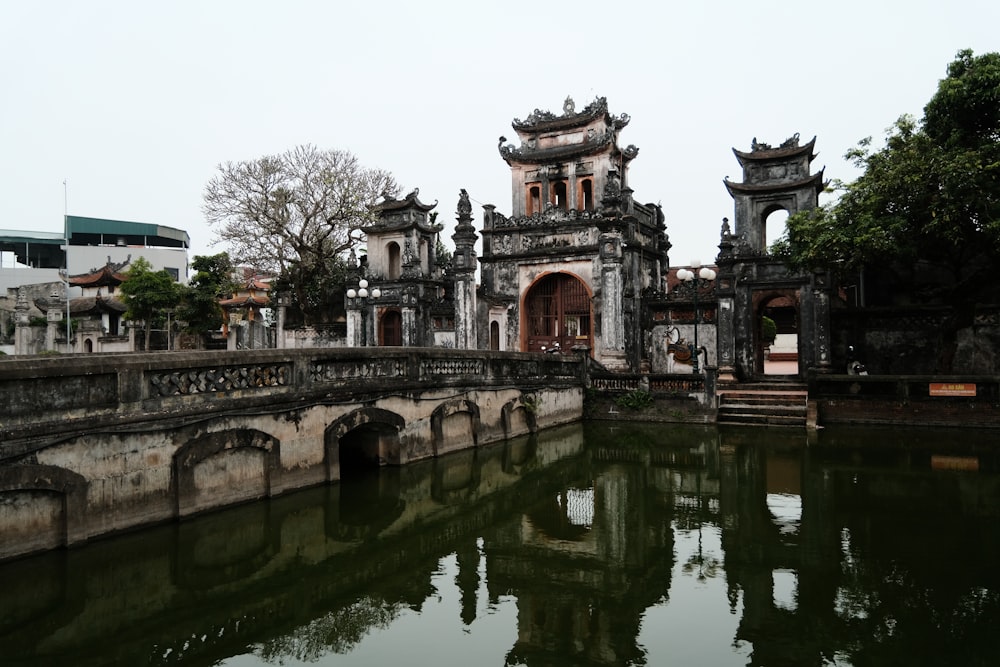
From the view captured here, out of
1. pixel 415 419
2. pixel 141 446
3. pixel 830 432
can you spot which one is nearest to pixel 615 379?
pixel 830 432

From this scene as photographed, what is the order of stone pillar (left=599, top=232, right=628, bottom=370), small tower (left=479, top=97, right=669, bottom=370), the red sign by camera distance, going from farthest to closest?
small tower (left=479, top=97, right=669, bottom=370) < stone pillar (left=599, top=232, right=628, bottom=370) < the red sign

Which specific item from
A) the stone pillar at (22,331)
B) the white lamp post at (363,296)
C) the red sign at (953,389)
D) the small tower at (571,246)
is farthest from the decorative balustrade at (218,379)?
the stone pillar at (22,331)

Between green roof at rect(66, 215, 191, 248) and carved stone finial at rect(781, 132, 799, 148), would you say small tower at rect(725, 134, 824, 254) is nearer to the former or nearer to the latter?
carved stone finial at rect(781, 132, 799, 148)

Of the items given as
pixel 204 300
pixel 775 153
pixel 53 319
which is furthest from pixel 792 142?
pixel 53 319

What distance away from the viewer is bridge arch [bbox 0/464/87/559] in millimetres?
6402

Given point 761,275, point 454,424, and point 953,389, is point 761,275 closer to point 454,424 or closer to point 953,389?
point 953,389

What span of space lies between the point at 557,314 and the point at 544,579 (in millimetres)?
18434

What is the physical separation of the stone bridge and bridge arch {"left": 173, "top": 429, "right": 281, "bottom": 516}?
0.06 feet

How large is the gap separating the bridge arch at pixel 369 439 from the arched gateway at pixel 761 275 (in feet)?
42.2

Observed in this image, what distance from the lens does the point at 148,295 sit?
1431 inches

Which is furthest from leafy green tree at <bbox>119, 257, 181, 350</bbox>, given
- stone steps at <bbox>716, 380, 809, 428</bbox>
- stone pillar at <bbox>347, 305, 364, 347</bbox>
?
stone steps at <bbox>716, 380, 809, 428</bbox>

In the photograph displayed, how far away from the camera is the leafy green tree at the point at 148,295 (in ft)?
120

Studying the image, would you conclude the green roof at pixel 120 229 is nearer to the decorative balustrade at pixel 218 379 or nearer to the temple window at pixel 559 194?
the temple window at pixel 559 194

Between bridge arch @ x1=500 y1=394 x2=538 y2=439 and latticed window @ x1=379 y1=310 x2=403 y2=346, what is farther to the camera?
latticed window @ x1=379 y1=310 x2=403 y2=346
